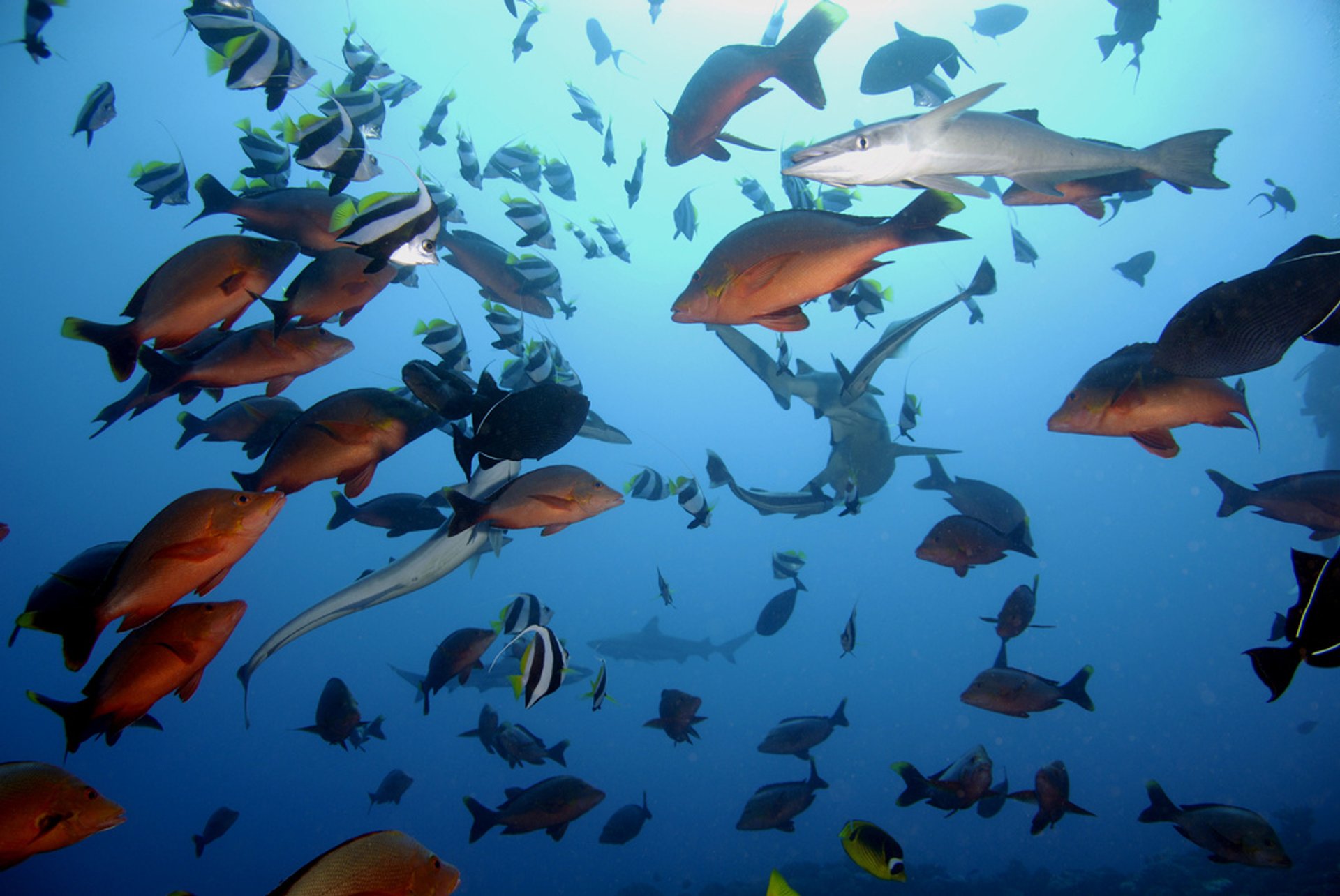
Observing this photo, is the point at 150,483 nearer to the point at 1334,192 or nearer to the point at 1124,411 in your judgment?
the point at 1124,411

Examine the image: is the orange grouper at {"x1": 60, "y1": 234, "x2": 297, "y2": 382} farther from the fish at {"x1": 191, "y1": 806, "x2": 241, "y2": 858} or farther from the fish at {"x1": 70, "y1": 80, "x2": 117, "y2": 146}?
the fish at {"x1": 191, "y1": 806, "x2": 241, "y2": 858}

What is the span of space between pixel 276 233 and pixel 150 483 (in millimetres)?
76199

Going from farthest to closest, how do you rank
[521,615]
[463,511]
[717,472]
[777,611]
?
[777,611]
[717,472]
[521,615]
[463,511]

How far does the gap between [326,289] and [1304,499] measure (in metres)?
6.36

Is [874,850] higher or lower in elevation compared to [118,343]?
lower

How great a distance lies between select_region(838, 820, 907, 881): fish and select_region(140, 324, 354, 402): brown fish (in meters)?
4.13

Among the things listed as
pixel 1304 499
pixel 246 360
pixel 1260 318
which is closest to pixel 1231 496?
pixel 1304 499

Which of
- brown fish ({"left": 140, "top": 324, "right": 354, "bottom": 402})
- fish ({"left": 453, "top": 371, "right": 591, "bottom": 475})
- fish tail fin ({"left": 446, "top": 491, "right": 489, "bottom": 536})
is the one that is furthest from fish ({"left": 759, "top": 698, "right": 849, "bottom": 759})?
→ brown fish ({"left": 140, "top": 324, "right": 354, "bottom": 402})

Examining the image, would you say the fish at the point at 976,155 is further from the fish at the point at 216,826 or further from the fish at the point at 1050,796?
the fish at the point at 216,826

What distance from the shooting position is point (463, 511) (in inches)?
113

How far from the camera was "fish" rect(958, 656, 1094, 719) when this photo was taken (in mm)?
4527

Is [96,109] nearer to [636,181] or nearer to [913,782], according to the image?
[636,181]

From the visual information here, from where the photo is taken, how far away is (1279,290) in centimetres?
213

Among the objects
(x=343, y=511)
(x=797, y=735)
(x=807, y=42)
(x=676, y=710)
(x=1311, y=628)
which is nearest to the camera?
(x=1311, y=628)
